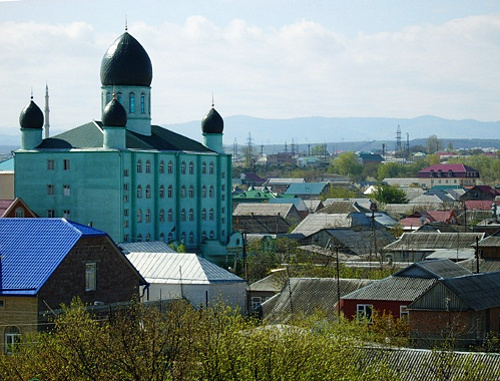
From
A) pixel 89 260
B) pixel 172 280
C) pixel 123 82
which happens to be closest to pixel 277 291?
pixel 172 280

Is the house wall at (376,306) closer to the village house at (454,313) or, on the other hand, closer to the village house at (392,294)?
the village house at (392,294)

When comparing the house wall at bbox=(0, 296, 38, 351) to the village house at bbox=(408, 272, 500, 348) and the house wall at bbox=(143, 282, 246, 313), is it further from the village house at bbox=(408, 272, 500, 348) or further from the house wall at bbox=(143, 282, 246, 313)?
the house wall at bbox=(143, 282, 246, 313)

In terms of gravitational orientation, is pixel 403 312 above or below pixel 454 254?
above

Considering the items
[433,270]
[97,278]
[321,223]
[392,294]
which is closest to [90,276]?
[97,278]

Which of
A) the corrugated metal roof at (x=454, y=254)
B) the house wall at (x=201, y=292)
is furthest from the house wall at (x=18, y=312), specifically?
the corrugated metal roof at (x=454, y=254)

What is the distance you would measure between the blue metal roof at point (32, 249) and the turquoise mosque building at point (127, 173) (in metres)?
22.1

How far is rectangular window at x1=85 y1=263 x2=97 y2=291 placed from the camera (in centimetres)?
2511

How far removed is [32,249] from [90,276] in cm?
121

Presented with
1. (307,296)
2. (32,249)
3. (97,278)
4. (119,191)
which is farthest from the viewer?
(119,191)

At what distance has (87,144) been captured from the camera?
49719mm

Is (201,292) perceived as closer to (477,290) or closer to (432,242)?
(477,290)

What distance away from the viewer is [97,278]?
2539 cm

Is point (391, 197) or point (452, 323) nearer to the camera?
point (452, 323)

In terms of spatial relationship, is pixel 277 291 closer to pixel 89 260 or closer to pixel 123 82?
pixel 89 260
